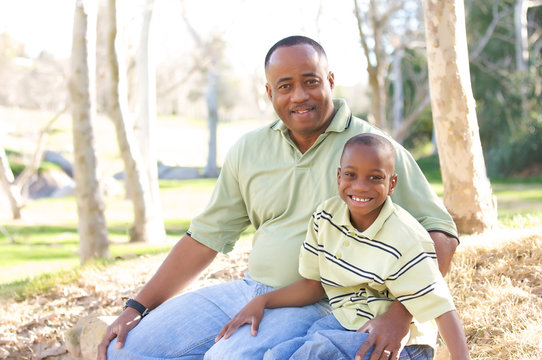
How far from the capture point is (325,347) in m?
2.02

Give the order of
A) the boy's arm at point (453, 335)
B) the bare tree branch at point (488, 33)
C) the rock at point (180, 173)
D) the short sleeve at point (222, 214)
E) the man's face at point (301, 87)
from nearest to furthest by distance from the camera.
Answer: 1. the boy's arm at point (453, 335)
2. the man's face at point (301, 87)
3. the short sleeve at point (222, 214)
4. the bare tree branch at point (488, 33)
5. the rock at point (180, 173)

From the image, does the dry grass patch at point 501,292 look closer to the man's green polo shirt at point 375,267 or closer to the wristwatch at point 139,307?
the man's green polo shirt at point 375,267

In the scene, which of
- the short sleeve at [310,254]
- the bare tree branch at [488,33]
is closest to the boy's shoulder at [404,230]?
the short sleeve at [310,254]

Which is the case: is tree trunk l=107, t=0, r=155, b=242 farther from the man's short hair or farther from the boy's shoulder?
the boy's shoulder

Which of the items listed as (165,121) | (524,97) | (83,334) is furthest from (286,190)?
(165,121)

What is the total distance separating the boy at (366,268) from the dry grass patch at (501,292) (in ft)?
2.71

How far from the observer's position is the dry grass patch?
2843mm

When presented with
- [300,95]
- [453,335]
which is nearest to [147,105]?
[300,95]

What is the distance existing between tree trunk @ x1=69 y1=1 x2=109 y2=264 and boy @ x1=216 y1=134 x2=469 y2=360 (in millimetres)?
5226

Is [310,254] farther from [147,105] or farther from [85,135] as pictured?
[147,105]

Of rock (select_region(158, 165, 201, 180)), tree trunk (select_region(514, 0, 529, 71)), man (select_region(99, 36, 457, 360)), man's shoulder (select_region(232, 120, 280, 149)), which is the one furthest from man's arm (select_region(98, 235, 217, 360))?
rock (select_region(158, 165, 201, 180))

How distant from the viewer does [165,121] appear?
44.1m

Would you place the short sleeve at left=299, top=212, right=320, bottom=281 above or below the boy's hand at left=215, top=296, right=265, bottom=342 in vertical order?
above

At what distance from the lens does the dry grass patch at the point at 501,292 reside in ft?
9.33
